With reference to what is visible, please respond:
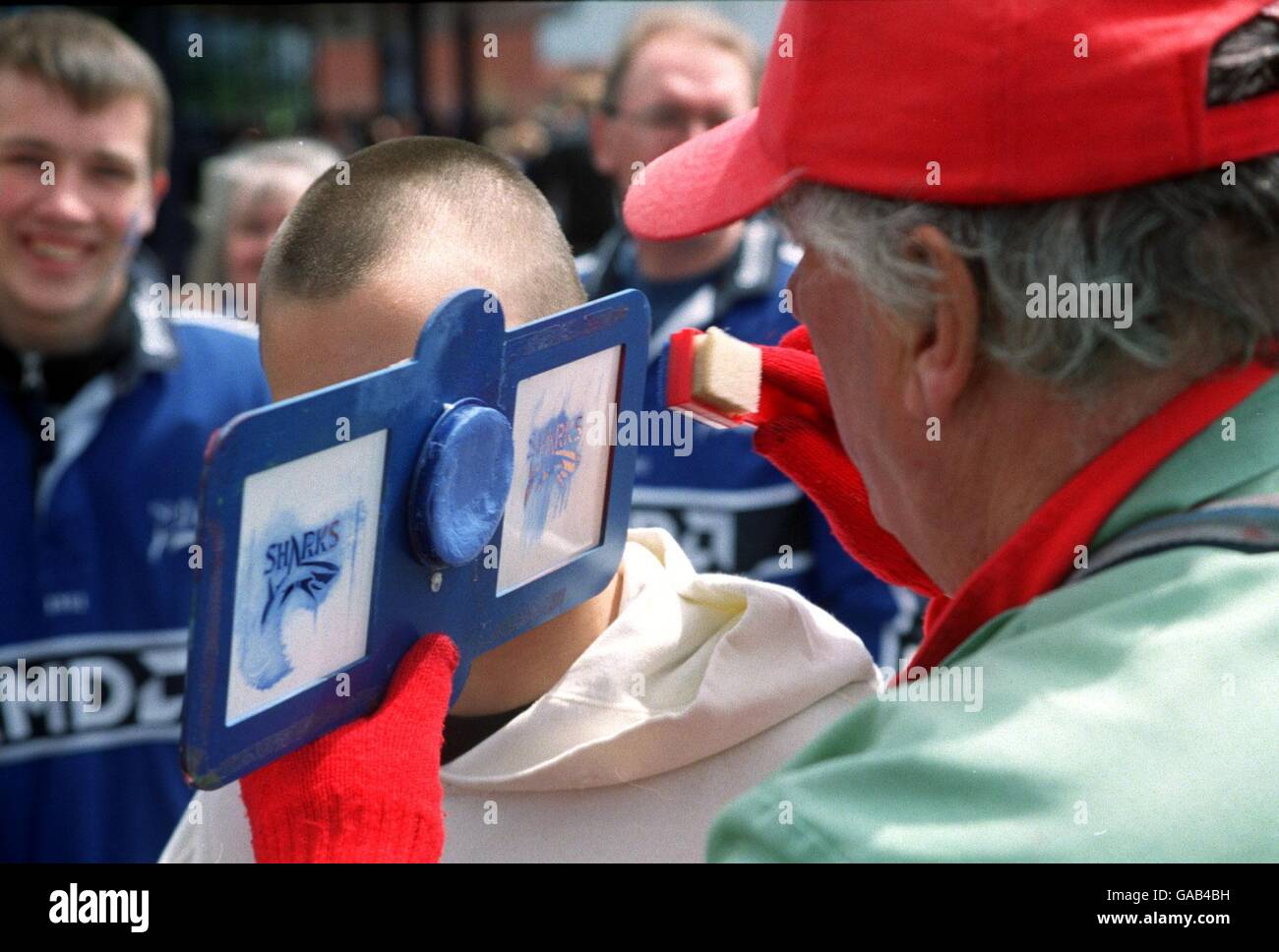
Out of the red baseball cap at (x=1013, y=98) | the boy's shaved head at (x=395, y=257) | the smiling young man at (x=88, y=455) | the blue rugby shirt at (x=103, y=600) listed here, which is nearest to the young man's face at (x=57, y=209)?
the smiling young man at (x=88, y=455)

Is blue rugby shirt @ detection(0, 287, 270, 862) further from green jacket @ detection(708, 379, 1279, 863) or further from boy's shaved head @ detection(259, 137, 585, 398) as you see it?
green jacket @ detection(708, 379, 1279, 863)

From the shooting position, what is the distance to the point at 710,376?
1.28 meters

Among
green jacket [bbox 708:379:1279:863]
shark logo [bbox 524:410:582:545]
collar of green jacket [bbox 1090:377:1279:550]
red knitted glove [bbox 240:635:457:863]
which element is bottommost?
red knitted glove [bbox 240:635:457:863]

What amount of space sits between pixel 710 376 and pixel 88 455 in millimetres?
1708

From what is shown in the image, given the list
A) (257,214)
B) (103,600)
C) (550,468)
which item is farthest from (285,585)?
(257,214)

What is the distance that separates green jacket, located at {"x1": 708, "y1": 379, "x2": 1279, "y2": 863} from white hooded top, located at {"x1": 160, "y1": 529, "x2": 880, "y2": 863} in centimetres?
50

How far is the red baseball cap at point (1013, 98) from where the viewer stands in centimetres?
94

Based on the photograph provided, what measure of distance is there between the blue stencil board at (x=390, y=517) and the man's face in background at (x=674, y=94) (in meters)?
2.02

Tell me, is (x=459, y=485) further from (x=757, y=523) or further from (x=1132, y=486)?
(x=757, y=523)

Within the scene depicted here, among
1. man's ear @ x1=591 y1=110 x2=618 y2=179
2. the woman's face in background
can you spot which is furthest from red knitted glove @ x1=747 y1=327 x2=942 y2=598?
the woman's face in background

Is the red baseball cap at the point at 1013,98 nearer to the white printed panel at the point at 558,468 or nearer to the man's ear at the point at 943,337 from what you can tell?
the man's ear at the point at 943,337

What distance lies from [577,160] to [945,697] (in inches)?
304

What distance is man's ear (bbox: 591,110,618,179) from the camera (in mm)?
3479

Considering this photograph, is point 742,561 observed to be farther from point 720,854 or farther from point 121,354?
point 720,854
